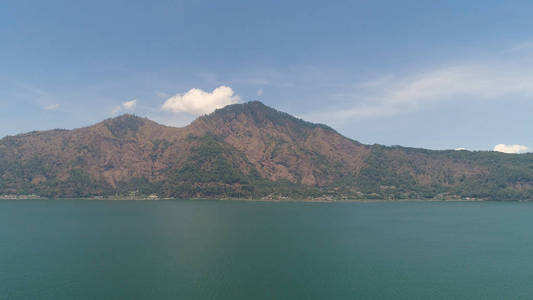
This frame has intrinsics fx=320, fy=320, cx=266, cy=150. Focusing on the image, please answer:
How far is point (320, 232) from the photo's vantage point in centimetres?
13075

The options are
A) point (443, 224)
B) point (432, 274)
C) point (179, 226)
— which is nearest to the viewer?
point (432, 274)

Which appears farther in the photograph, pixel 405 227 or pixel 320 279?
pixel 405 227

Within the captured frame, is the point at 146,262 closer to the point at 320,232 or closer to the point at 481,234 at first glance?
the point at 320,232

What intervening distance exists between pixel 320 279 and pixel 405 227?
95181 mm

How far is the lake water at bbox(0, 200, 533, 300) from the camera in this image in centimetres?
6344

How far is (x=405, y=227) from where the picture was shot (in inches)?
5881

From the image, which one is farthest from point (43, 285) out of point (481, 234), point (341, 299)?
point (481, 234)

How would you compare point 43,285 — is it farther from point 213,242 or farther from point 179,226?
point 179,226

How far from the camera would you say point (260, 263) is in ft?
272

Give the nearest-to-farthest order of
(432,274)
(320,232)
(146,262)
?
(432,274) → (146,262) → (320,232)

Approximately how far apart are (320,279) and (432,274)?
90.3ft

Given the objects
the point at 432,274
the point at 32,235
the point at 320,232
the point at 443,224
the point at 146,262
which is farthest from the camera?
the point at 443,224

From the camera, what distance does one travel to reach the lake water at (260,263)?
2498 inches

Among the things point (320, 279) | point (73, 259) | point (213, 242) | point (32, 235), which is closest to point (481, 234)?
point (320, 279)
